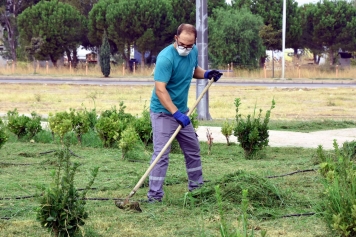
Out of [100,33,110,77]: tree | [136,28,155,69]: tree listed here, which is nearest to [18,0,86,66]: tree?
[136,28,155,69]: tree

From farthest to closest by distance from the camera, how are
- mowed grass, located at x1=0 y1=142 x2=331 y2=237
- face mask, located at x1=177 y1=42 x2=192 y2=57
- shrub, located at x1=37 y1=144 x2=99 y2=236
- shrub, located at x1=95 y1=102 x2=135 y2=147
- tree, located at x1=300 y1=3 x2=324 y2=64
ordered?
tree, located at x1=300 y1=3 x2=324 y2=64 → shrub, located at x1=95 y1=102 x2=135 y2=147 → face mask, located at x1=177 y1=42 x2=192 y2=57 → mowed grass, located at x1=0 y1=142 x2=331 y2=237 → shrub, located at x1=37 y1=144 x2=99 y2=236

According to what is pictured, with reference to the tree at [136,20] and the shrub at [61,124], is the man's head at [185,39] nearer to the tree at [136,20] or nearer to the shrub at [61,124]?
the shrub at [61,124]

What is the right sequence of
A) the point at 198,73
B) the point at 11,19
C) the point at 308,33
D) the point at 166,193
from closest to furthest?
the point at 166,193, the point at 198,73, the point at 308,33, the point at 11,19

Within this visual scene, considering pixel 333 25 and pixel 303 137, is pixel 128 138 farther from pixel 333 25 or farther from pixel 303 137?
pixel 333 25

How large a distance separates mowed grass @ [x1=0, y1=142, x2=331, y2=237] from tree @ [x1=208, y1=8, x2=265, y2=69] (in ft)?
103

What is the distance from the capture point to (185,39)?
660 cm

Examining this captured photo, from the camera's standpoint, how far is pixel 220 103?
2033 cm

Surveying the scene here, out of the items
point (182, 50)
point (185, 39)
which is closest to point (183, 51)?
point (182, 50)

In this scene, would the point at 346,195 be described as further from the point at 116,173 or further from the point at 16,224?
the point at 116,173

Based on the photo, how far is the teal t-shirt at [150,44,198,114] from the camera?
6.59 m

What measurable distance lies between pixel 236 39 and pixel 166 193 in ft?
118

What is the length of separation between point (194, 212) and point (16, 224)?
1508 mm

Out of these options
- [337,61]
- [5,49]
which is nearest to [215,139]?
[337,61]

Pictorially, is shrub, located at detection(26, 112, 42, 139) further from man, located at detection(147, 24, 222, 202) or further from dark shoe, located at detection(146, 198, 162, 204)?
dark shoe, located at detection(146, 198, 162, 204)
